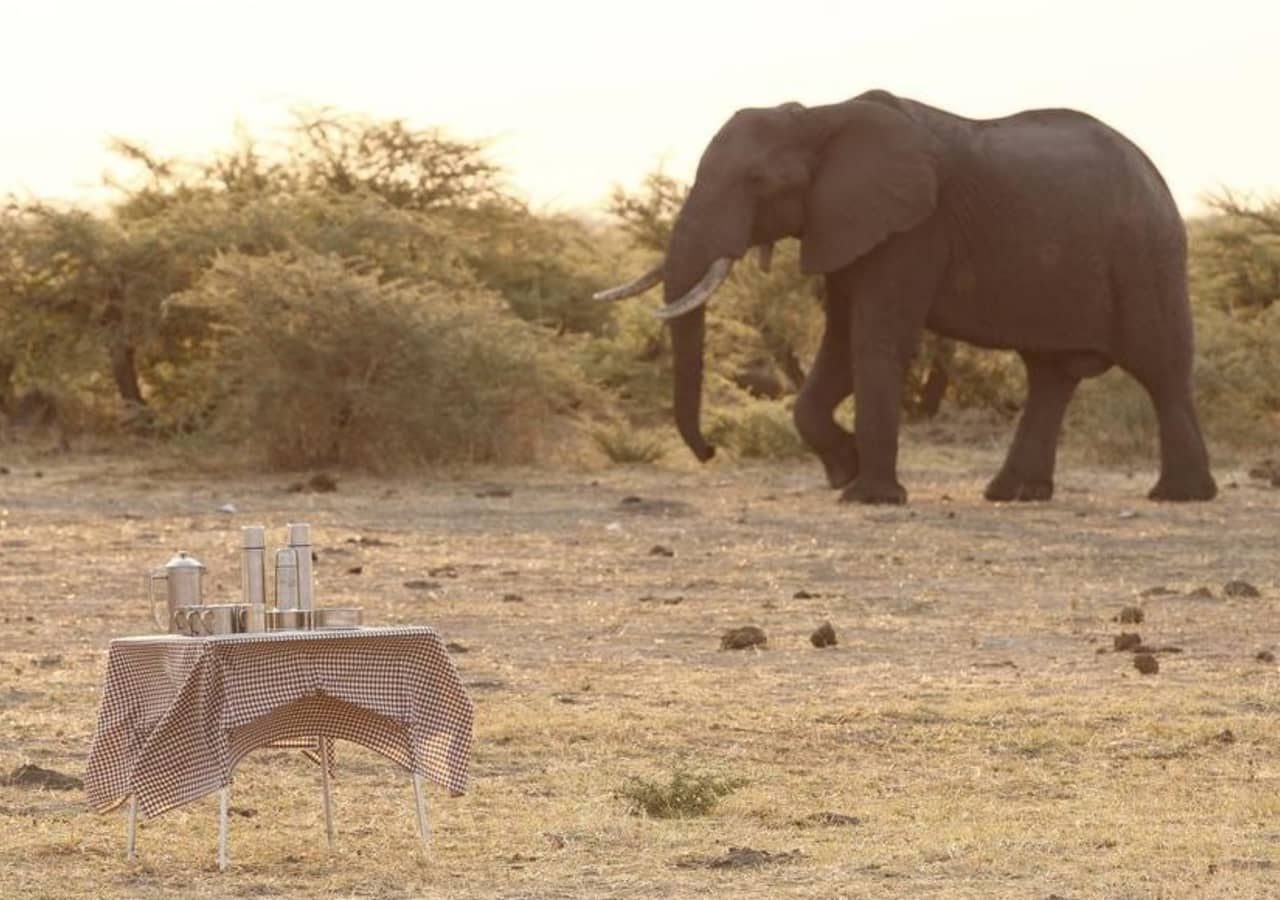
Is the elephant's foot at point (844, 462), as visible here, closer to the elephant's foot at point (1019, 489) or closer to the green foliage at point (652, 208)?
the elephant's foot at point (1019, 489)

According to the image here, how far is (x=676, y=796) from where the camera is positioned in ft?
28.2

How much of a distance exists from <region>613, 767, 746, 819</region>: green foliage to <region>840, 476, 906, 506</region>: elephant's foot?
1302 centimetres

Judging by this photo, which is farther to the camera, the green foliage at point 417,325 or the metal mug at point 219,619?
the green foliage at point 417,325

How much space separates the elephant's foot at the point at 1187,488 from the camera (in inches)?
876

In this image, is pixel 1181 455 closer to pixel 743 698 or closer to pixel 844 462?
pixel 844 462

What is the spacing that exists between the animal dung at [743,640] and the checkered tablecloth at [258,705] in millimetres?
4979

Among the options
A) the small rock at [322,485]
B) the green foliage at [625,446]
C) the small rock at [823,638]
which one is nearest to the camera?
the small rock at [823,638]

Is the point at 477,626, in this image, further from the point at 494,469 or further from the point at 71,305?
the point at 71,305

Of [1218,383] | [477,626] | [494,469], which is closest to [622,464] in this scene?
[494,469]

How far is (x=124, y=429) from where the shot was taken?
29.8 m

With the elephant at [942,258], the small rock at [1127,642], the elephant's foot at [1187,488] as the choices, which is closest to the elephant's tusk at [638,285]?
the elephant at [942,258]

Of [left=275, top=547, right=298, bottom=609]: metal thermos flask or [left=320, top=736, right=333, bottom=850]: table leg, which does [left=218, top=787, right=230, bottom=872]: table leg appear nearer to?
[left=320, top=736, right=333, bottom=850]: table leg

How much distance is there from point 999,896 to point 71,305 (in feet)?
80.7

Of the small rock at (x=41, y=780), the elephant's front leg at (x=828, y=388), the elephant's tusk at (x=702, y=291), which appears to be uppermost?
the elephant's tusk at (x=702, y=291)
